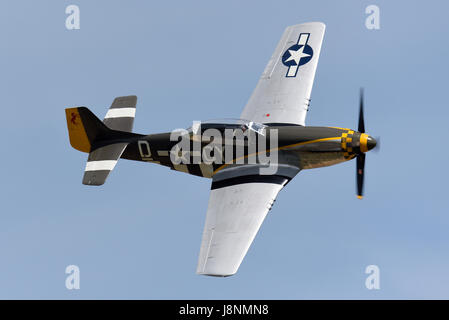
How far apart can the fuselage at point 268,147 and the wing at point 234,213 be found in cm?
43

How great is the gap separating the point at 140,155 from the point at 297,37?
7479 mm

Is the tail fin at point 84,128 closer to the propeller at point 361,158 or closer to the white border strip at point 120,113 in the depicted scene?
the white border strip at point 120,113

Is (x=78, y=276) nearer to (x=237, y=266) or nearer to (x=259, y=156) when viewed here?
(x=237, y=266)

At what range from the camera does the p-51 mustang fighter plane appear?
24.7 m

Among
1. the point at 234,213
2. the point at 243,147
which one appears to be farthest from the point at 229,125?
the point at 234,213

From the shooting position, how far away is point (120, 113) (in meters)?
29.9

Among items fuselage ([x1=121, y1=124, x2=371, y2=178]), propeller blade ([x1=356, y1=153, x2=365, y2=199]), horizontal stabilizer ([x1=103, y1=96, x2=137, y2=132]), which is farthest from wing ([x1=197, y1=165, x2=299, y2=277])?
horizontal stabilizer ([x1=103, y1=96, x2=137, y2=132])

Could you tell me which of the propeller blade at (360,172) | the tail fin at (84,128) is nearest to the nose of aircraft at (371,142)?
the propeller blade at (360,172)

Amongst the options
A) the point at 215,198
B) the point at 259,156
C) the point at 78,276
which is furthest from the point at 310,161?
the point at 78,276

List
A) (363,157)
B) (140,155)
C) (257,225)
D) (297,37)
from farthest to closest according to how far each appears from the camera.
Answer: (297,37), (140,155), (363,157), (257,225)

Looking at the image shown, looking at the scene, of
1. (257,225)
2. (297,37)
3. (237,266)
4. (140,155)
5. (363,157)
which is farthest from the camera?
(297,37)

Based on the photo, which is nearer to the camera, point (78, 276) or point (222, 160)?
point (78, 276)

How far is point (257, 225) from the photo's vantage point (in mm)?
24516

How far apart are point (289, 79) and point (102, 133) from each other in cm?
670
